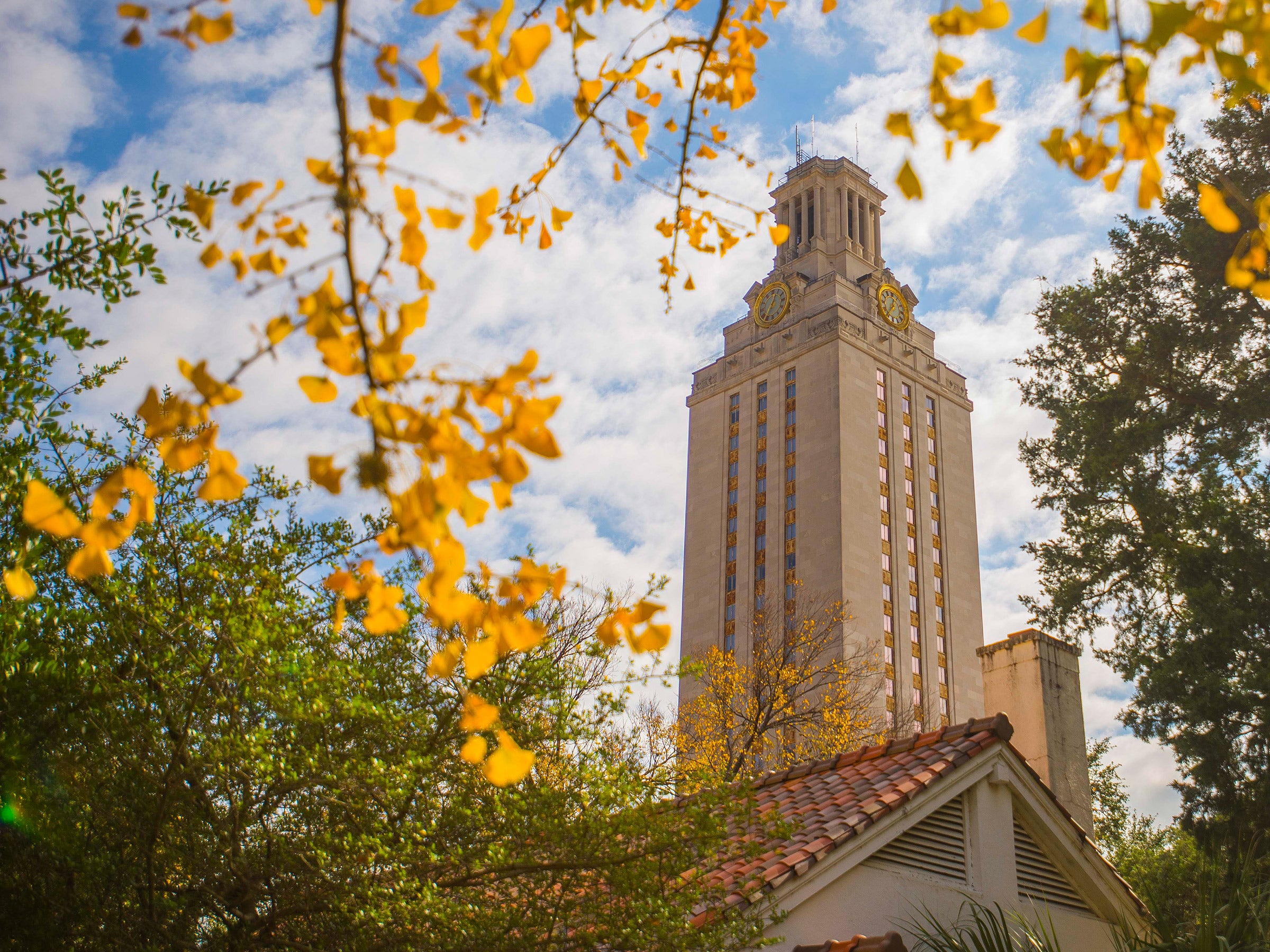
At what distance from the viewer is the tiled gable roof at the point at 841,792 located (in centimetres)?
640

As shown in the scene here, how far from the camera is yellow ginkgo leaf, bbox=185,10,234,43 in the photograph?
213cm

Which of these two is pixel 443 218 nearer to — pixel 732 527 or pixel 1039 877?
pixel 1039 877

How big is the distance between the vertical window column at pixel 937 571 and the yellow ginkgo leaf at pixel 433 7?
56008 mm

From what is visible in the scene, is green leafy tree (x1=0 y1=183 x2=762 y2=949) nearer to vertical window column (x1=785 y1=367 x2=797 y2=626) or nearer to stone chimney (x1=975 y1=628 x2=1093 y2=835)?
stone chimney (x1=975 y1=628 x2=1093 y2=835)

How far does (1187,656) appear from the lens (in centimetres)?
1656

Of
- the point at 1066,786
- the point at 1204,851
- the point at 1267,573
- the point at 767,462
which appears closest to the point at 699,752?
the point at 1204,851

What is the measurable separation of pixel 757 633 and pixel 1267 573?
80.7ft

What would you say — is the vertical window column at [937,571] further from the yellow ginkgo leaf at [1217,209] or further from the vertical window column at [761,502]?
the yellow ginkgo leaf at [1217,209]

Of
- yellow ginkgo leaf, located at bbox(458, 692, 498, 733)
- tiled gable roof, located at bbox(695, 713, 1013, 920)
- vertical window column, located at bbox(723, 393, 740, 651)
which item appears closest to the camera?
yellow ginkgo leaf, located at bbox(458, 692, 498, 733)

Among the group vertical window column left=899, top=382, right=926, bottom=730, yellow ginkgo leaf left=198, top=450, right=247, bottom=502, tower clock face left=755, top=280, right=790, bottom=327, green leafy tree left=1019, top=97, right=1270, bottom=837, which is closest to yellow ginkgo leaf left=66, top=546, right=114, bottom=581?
yellow ginkgo leaf left=198, top=450, right=247, bottom=502

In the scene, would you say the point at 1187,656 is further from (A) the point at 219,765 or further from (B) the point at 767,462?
(B) the point at 767,462

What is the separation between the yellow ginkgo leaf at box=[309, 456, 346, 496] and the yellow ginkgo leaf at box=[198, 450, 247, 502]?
18 cm

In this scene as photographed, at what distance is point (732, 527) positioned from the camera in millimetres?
63656

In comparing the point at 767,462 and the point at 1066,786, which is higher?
the point at 767,462
